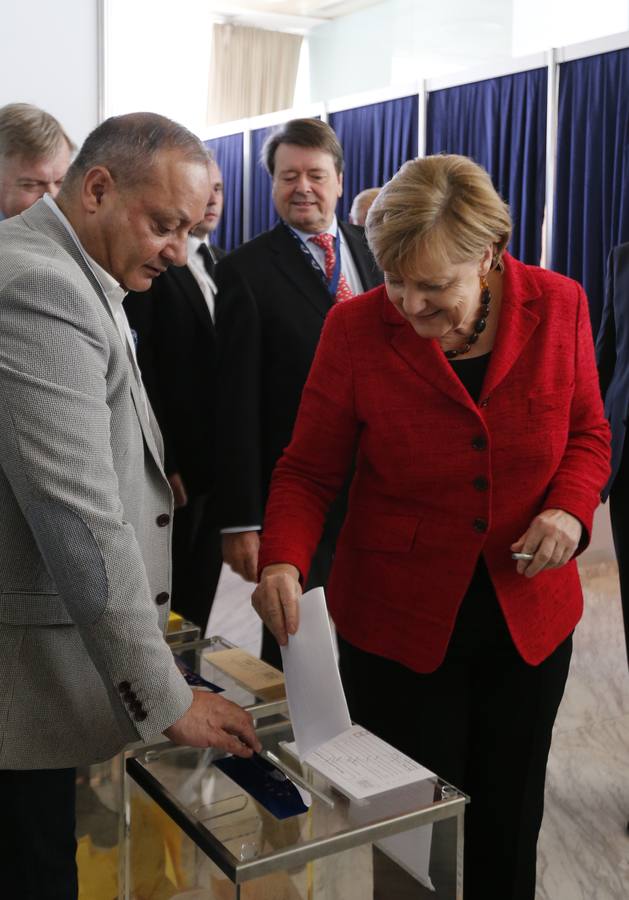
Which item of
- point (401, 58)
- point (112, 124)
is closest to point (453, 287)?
point (112, 124)

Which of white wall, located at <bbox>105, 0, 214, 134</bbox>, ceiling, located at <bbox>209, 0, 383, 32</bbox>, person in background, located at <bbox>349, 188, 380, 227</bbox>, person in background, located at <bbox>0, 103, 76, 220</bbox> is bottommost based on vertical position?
person in background, located at <bbox>0, 103, 76, 220</bbox>

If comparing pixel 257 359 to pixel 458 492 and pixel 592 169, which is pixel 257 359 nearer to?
pixel 458 492

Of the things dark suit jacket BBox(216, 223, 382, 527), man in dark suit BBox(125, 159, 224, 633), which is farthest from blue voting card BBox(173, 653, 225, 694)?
man in dark suit BBox(125, 159, 224, 633)

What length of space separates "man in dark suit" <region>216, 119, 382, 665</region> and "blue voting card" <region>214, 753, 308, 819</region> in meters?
1.02

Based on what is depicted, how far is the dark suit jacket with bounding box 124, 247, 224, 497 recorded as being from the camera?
103 inches

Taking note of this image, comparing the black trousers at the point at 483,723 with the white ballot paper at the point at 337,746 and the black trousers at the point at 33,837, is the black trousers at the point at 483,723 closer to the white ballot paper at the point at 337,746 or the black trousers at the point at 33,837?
the white ballot paper at the point at 337,746

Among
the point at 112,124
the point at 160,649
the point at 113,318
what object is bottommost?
the point at 160,649

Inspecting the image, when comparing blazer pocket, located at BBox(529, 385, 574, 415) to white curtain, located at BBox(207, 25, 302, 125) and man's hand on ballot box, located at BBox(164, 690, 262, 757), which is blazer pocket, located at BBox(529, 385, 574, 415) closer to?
man's hand on ballot box, located at BBox(164, 690, 262, 757)

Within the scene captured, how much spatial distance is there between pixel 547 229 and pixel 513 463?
478 cm

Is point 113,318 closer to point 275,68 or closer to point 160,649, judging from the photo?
point 160,649

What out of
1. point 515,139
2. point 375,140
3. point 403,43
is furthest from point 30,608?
point 403,43

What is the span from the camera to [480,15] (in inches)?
347

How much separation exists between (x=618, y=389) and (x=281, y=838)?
71.9 inches

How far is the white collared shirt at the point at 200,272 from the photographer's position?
9.14 ft
